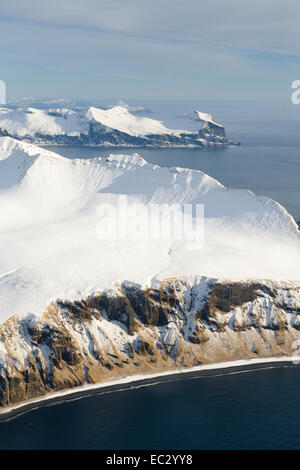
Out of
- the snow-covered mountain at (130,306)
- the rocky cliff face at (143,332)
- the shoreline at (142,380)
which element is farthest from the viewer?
the snow-covered mountain at (130,306)

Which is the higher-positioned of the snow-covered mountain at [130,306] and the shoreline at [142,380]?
the snow-covered mountain at [130,306]

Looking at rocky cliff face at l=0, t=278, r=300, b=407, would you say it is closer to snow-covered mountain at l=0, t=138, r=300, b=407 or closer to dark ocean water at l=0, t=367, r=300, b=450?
snow-covered mountain at l=0, t=138, r=300, b=407

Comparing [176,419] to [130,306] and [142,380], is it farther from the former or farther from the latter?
[130,306]

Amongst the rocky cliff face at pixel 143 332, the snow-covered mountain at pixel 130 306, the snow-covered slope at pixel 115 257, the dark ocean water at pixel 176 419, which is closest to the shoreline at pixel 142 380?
the rocky cliff face at pixel 143 332

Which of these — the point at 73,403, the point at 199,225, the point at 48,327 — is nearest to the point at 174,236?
the point at 199,225

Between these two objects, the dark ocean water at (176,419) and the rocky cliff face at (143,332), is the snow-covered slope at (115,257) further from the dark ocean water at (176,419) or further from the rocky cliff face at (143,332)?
the dark ocean water at (176,419)

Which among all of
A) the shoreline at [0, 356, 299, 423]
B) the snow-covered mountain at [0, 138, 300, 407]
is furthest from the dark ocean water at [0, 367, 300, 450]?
the snow-covered mountain at [0, 138, 300, 407]

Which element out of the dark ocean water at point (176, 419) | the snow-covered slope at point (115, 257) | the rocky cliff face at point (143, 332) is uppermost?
the snow-covered slope at point (115, 257)
